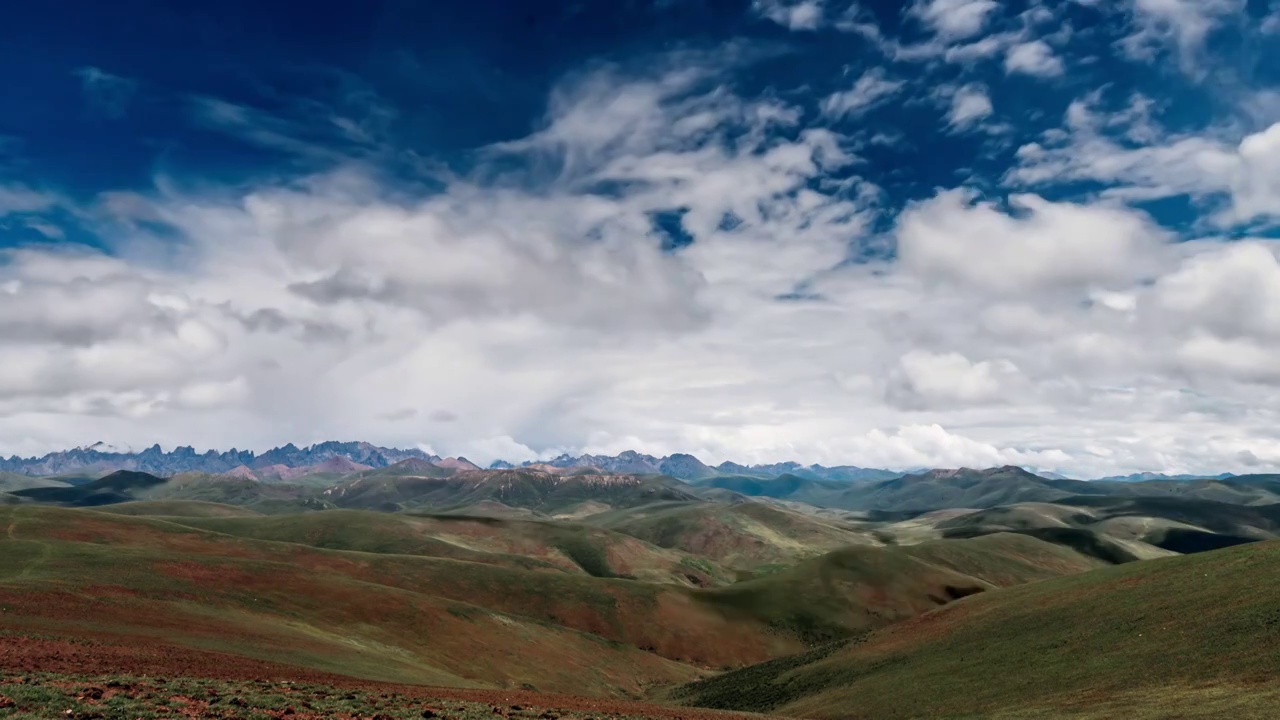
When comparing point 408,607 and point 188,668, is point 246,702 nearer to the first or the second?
point 188,668

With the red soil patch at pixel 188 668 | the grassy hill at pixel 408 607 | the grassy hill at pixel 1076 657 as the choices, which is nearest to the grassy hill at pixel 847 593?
the grassy hill at pixel 408 607

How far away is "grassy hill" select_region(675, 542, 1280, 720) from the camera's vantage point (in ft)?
141

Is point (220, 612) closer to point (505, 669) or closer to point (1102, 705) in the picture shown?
point (505, 669)

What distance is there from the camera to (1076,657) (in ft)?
181

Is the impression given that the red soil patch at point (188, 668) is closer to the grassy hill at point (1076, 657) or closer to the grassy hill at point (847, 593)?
the grassy hill at point (1076, 657)

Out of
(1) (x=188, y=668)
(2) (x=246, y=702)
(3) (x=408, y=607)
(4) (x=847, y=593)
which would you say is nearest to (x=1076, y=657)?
(2) (x=246, y=702)

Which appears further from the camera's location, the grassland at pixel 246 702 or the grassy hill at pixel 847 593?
the grassy hill at pixel 847 593

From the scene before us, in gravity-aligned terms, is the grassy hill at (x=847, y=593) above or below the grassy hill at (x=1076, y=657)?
below

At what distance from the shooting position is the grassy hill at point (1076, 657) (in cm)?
4306

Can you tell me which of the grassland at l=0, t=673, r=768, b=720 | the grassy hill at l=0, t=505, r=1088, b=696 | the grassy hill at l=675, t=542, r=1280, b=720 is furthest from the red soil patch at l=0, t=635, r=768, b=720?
the grassy hill at l=675, t=542, r=1280, b=720

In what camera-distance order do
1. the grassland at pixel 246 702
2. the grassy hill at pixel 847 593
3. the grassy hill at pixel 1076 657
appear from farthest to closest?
1. the grassy hill at pixel 847 593
2. the grassy hill at pixel 1076 657
3. the grassland at pixel 246 702

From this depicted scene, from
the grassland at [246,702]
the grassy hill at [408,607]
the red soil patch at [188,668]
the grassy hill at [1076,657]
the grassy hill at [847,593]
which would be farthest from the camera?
the grassy hill at [847,593]

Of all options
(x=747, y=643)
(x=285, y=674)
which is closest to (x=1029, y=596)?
(x=747, y=643)

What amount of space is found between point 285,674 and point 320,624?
36679 mm
